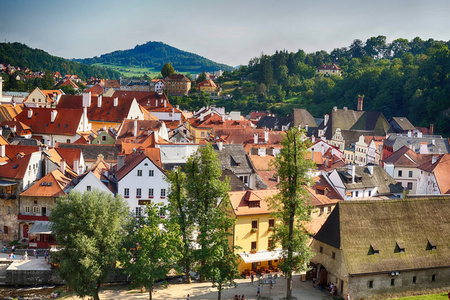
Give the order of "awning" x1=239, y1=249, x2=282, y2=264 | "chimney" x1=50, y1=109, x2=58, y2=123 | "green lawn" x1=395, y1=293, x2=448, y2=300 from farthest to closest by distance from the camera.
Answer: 1. "chimney" x1=50, y1=109, x2=58, y2=123
2. "awning" x1=239, y1=249, x2=282, y2=264
3. "green lawn" x1=395, y1=293, x2=448, y2=300

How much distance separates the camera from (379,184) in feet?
187

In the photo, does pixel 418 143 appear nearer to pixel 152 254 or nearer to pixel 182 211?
pixel 182 211

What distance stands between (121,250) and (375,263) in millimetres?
18296

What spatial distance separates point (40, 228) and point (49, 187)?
13.3 feet

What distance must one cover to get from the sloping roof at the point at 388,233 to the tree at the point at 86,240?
1545 centimetres

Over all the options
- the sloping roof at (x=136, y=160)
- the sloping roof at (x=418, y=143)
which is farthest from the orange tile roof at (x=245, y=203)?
the sloping roof at (x=418, y=143)

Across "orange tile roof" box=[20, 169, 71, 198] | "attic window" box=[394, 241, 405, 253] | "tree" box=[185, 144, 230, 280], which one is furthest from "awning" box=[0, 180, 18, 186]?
"attic window" box=[394, 241, 405, 253]

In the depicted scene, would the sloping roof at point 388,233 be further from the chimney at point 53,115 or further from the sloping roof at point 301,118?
the sloping roof at point 301,118

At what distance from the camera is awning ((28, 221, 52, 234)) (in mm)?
47062

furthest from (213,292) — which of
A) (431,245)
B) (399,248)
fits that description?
(431,245)

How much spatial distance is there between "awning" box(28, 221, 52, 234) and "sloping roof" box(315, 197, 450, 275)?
24.5 metres

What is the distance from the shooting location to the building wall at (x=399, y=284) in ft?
119

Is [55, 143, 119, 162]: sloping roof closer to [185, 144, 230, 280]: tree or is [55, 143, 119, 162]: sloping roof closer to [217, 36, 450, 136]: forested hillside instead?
[185, 144, 230, 280]: tree

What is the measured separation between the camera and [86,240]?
36469 millimetres
